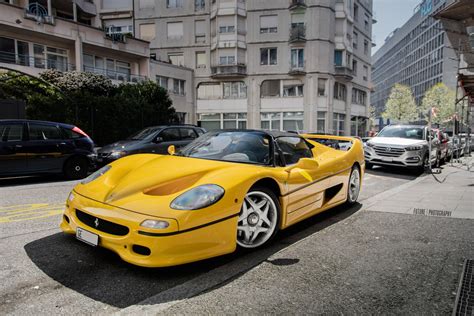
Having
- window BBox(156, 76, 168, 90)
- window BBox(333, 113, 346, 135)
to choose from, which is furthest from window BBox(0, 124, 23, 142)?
window BBox(333, 113, 346, 135)

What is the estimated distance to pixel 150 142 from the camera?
10.5 metres

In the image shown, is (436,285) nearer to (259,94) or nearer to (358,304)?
(358,304)

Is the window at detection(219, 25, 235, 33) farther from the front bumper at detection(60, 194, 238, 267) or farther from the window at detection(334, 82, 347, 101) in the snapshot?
the front bumper at detection(60, 194, 238, 267)

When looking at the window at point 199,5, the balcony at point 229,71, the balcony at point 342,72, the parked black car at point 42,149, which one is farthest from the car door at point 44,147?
the balcony at point 342,72

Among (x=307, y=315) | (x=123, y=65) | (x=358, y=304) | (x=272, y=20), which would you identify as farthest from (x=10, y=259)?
(x=272, y=20)

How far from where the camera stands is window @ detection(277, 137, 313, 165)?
4398 millimetres

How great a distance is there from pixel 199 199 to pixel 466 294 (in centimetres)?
229

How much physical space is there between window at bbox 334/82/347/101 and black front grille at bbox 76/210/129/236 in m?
36.3

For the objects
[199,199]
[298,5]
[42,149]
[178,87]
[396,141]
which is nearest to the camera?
[199,199]

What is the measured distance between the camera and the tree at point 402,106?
56.2 m

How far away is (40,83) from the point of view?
1452 cm

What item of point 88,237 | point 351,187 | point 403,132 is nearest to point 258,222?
point 88,237

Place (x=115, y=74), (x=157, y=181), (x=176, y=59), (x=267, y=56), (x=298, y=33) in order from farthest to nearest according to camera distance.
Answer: (x=176, y=59), (x=267, y=56), (x=298, y=33), (x=115, y=74), (x=157, y=181)

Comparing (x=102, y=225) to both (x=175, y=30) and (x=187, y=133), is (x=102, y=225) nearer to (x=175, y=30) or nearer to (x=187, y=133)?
(x=187, y=133)
